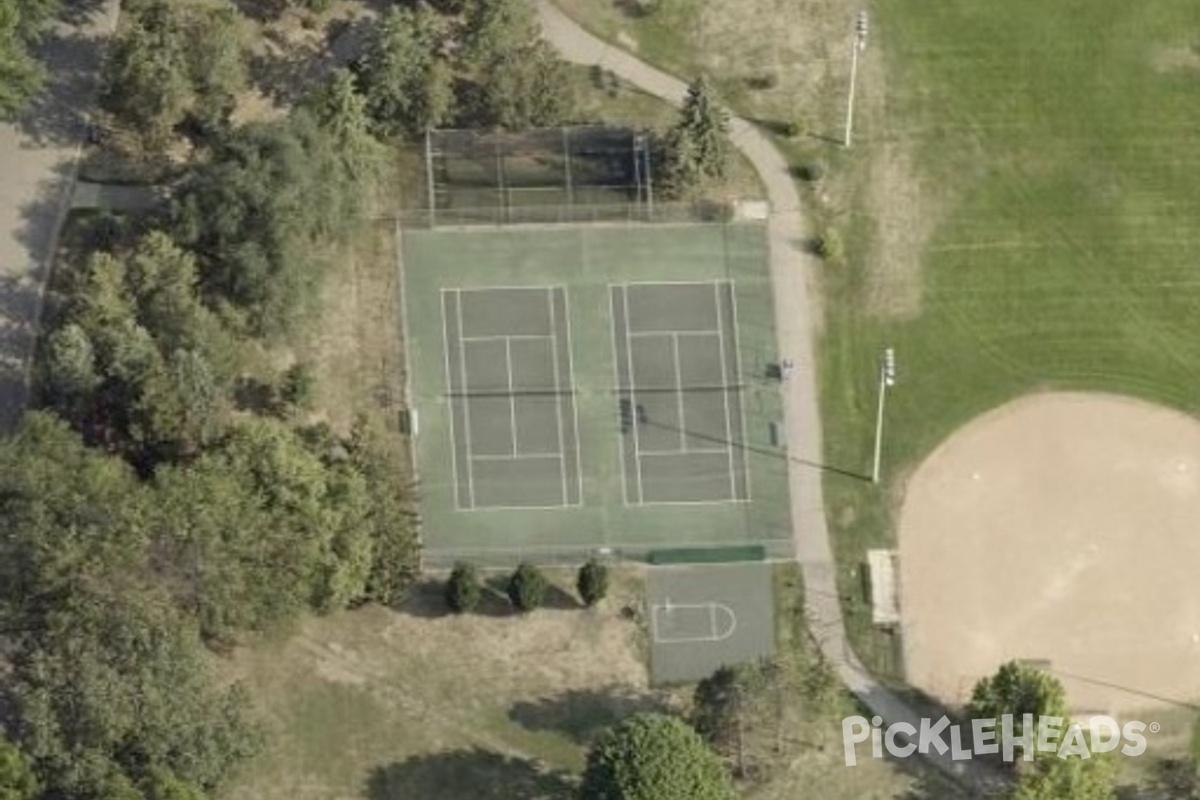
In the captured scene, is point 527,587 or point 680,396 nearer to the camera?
point 527,587

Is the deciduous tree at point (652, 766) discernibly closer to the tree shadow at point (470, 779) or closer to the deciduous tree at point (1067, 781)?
the tree shadow at point (470, 779)

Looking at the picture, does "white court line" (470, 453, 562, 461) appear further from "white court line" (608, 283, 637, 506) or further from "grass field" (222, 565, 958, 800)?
"grass field" (222, 565, 958, 800)

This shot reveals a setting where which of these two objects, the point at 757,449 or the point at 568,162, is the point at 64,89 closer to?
the point at 568,162

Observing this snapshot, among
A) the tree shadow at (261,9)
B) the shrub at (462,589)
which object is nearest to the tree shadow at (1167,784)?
the shrub at (462,589)

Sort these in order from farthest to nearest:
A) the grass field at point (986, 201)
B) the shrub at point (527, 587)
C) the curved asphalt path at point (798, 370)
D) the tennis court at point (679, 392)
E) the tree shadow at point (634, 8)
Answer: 1. the tree shadow at point (634, 8)
2. the grass field at point (986, 201)
3. the tennis court at point (679, 392)
4. the curved asphalt path at point (798, 370)
5. the shrub at point (527, 587)

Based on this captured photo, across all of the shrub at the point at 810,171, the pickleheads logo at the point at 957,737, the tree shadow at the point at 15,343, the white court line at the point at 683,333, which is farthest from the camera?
the shrub at the point at 810,171

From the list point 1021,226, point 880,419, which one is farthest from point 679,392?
point 1021,226
